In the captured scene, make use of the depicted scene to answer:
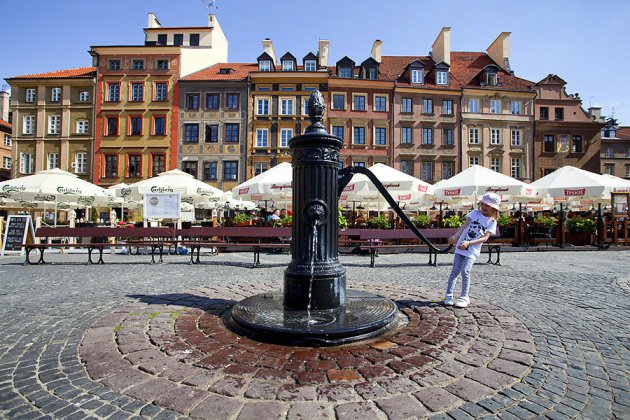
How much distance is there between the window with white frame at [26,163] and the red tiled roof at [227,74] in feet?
48.6

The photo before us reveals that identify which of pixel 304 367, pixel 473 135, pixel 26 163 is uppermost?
pixel 473 135

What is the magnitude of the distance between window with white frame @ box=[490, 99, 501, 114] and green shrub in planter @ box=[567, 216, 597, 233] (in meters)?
21.1

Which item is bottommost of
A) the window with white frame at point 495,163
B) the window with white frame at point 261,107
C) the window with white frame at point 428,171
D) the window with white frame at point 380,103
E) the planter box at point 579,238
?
the planter box at point 579,238

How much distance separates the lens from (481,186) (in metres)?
12.3

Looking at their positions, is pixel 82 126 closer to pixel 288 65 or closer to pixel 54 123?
pixel 54 123

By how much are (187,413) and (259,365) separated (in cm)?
63

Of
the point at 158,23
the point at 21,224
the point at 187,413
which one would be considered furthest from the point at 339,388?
the point at 158,23

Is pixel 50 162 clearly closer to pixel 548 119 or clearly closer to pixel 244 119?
pixel 244 119

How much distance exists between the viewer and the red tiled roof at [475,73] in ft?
110

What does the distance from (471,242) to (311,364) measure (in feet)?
8.43

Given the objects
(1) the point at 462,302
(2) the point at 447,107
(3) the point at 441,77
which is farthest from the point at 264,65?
(1) the point at 462,302

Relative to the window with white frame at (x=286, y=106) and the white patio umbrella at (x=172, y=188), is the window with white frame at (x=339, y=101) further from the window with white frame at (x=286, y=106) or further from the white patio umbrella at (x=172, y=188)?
the white patio umbrella at (x=172, y=188)

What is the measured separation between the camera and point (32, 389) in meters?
2.21

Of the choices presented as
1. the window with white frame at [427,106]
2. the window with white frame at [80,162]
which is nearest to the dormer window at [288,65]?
the window with white frame at [427,106]
